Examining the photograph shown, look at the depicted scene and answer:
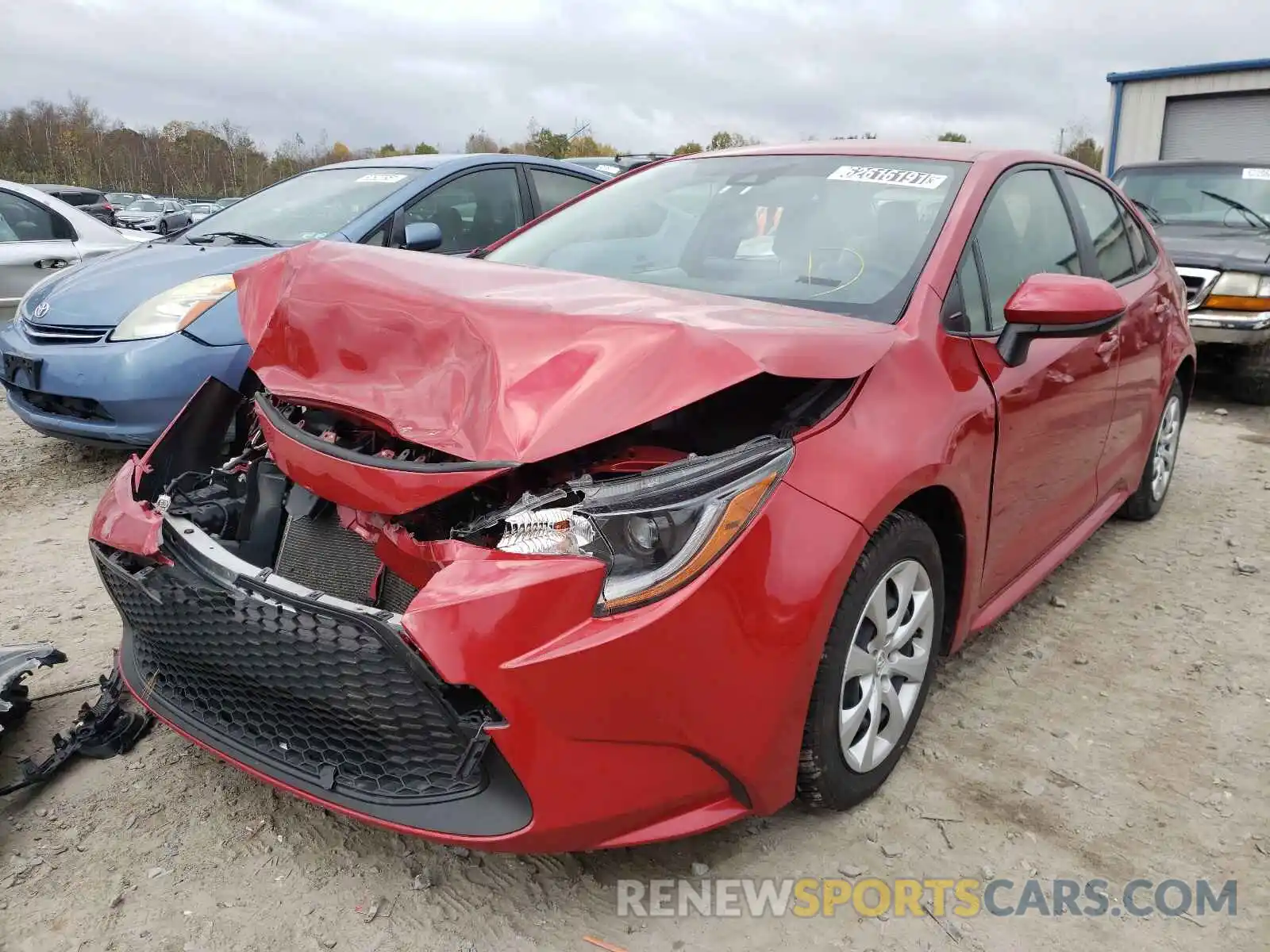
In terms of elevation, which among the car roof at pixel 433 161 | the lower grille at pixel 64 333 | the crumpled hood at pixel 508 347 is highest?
the car roof at pixel 433 161

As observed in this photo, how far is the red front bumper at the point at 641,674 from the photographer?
1.59 m

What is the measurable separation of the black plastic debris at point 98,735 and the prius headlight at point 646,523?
137 cm

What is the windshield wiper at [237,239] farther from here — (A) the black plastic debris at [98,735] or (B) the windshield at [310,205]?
(A) the black plastic debris at [98,735]

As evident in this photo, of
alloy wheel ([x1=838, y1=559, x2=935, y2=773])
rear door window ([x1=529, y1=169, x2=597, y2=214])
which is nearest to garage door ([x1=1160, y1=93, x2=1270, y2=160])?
rear door window ([x1=529, y1=169, x2=597, y2=214])

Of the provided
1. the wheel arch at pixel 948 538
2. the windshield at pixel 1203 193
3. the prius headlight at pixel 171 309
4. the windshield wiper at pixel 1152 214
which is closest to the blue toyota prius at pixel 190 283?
the prius headlight at pixel 171 309

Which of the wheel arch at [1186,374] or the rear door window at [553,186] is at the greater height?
the rear door window at [553,186]

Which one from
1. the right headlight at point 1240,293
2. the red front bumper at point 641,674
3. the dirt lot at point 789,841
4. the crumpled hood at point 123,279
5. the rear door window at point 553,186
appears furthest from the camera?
the right headlight at point 1240,293

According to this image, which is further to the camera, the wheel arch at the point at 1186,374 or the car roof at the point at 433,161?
the car roof at the point at 433,161

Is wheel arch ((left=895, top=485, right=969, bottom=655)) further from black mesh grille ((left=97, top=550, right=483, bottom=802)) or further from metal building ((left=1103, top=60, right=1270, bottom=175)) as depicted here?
metal building ((left=1103, top=60, right=1270, bottom=175))

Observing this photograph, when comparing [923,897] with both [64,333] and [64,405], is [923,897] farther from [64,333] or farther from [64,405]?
[64,333]

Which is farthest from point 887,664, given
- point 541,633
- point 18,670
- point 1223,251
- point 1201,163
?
point 1201,163

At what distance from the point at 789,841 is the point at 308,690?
1104 millimetres

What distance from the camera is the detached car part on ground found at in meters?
6.36

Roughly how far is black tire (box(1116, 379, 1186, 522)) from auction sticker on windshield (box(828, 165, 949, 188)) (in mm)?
1907
